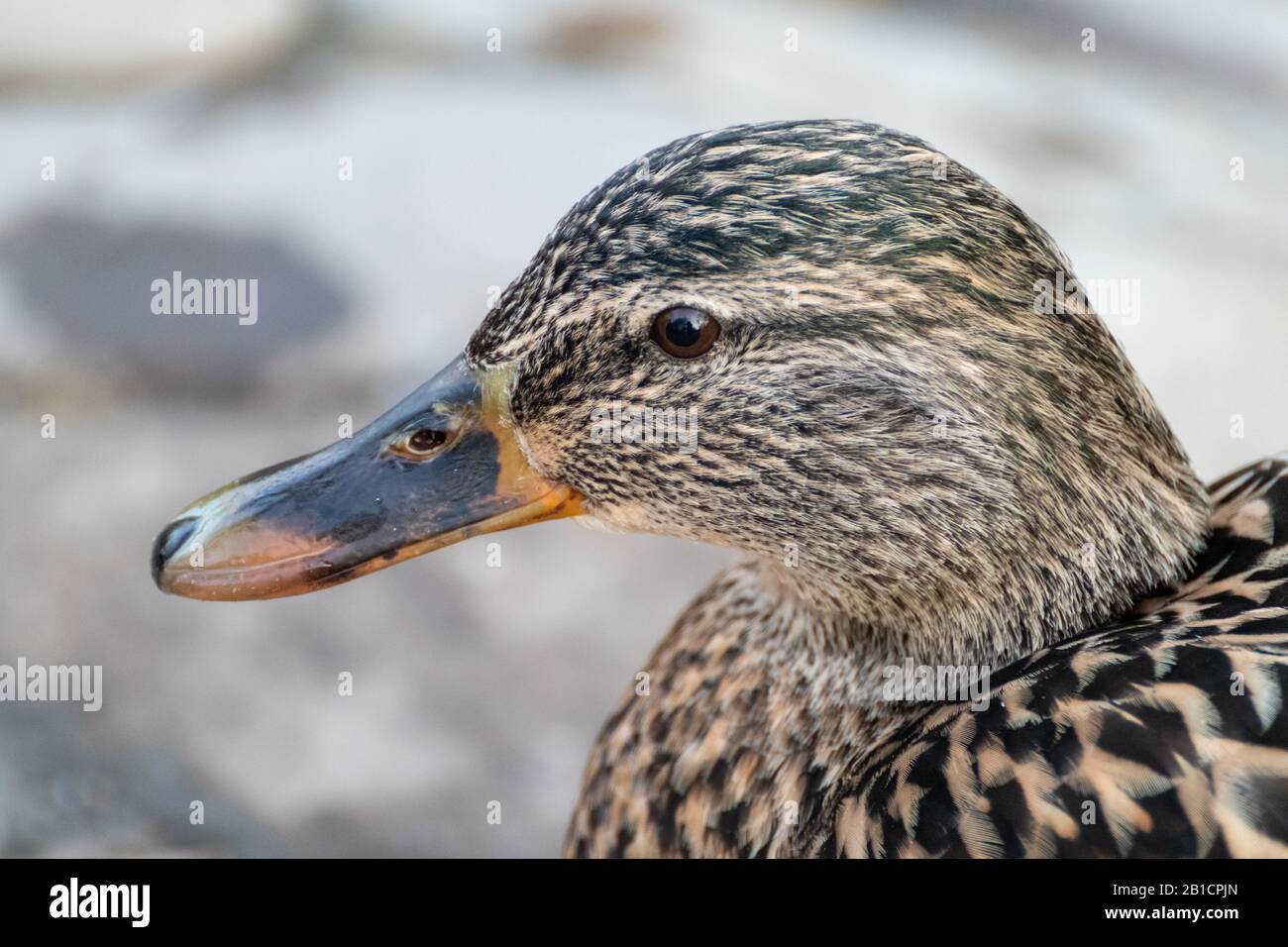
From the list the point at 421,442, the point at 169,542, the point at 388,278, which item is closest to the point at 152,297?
the point at 388,278

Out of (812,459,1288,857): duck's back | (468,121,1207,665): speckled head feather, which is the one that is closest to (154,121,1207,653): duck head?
(468,121,1207,665): speckled head feather

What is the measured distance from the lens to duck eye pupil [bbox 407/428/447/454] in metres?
1.87

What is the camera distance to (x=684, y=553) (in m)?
3.53

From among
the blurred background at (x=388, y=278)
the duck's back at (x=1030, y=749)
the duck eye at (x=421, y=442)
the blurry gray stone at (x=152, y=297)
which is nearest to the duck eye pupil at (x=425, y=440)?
the duck eye at (x=421, y=442)

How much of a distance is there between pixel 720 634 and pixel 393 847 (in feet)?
3.84

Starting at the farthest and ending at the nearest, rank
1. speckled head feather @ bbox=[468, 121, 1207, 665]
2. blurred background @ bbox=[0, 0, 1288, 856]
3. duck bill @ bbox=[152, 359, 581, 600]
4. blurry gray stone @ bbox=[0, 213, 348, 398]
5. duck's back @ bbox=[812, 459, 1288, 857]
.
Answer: blurry gray stone @ bbox=[0, 213, 348, 398] < blurred background @ bbox=[0, 0, 1288, 856] < duck bill @ bbox=[152, 359, 581, 600] < speckled head feather @ bbox=[468, 121, 1207, 665] < duck's back @ bbox=[812, 459, 1288, 857]

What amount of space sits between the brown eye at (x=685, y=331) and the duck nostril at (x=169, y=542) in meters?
0.70

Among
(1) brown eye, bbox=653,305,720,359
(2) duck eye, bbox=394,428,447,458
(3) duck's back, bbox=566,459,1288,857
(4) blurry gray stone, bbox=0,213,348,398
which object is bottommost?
(3) duck's back, bbox=566,459,1288,857

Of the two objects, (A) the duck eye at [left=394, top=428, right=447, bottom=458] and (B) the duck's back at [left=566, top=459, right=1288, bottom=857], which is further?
(A) the duck eye at [left=394, top=428, right=447, bottom=458]

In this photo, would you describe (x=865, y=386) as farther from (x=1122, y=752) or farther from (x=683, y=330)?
(x=1122, y=752)

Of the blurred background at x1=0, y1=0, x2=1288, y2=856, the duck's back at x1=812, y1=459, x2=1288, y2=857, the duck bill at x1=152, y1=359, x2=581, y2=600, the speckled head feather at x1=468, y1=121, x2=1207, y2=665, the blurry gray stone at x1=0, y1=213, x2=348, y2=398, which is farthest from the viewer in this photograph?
the blurry gray stone at x1=0, y1=213, x2=348, y2=398

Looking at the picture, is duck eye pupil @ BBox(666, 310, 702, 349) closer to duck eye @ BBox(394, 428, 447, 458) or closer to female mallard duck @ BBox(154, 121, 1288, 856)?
female mallard duck @ BBox(154, 121, 1288, 856)
